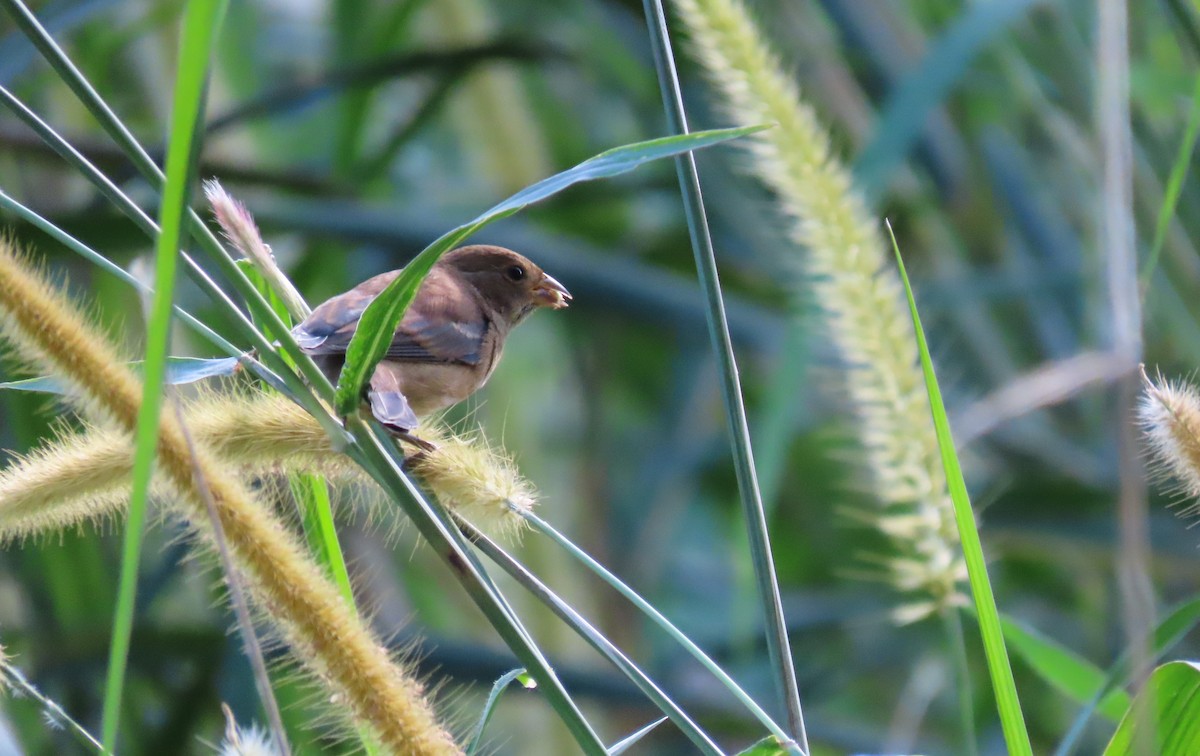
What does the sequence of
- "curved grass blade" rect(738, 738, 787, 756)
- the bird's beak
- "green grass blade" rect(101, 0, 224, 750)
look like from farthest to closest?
the bird's beak
"curved grass blade" rect(738, 738, 787, 756)
"green grass blade" rect(101, 0, 224, 750)

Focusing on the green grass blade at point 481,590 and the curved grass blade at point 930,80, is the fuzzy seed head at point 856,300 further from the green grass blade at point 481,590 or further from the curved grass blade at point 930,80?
the curved grass blade at point 930,80

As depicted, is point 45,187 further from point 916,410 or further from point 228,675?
point 916,410

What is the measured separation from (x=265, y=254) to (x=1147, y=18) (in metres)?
2.66

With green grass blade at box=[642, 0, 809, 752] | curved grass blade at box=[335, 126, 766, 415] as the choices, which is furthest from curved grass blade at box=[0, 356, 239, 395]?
green grass blade at box=[642, 0, 809, 752]

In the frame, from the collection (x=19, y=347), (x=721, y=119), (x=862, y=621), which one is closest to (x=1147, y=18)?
(x=721, y=119)

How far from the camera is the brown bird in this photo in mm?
1619

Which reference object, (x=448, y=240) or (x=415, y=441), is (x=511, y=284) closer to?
(x=415, y=441)

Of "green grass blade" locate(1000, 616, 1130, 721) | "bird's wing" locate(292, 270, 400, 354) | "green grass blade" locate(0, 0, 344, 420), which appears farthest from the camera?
"bird's wing" locate(292, 270, 400, 354)

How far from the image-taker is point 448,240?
33.5 inches

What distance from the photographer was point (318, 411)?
0.90 metres

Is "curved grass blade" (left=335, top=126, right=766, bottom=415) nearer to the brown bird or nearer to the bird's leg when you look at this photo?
the bird's leg

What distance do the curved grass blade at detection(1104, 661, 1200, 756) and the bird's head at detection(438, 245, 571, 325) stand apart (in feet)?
5.05

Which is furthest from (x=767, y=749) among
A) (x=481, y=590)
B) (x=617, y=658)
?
(x=481, y=590)

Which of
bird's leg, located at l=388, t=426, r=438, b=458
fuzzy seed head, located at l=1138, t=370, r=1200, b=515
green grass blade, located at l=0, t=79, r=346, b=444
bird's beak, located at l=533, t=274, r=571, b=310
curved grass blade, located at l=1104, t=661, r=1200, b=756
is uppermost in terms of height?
green grass blade, located at l=0, t=79, r=346, b=444
